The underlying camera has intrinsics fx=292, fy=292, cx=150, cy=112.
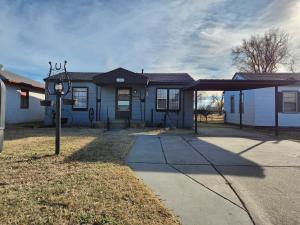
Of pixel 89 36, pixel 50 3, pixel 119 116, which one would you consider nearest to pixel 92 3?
pixel 50 3

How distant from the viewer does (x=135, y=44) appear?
17547mm

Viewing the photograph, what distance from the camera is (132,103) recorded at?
18.1 meters

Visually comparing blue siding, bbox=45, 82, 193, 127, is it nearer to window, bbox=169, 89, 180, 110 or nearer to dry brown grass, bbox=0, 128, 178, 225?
window, bbox=169, 89, 180, 110

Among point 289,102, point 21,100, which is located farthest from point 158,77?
point 21,100

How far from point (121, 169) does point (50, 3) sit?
755cm

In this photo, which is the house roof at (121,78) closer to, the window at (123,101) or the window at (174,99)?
the window at (123,101)

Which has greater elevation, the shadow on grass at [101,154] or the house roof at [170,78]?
the house roof at [170,78]

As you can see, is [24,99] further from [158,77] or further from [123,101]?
[158,77]

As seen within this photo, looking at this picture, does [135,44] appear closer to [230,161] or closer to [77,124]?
[77,124]

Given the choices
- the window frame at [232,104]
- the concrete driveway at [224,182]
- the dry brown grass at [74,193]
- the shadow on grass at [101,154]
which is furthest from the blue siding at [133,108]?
the dry brown grass at [74,193]

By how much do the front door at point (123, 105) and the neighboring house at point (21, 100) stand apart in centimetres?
684

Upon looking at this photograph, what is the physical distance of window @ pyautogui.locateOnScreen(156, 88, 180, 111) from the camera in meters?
18.1

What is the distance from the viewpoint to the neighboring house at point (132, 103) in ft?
59.1

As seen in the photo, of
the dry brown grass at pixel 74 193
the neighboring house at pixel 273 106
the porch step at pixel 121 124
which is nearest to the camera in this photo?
the dry brown grass at pixel 74 193
